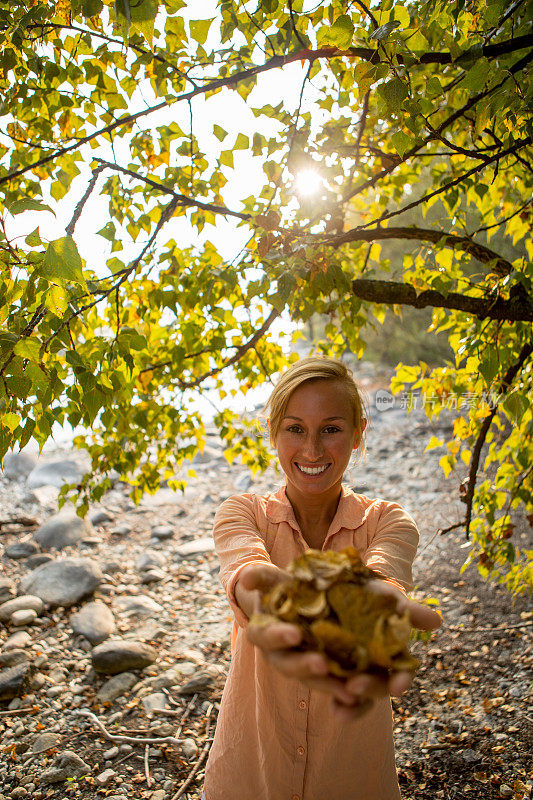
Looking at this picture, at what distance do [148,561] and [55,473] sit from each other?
1.95 m

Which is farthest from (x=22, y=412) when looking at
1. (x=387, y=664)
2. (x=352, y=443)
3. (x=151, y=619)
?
(x=151, y=619)

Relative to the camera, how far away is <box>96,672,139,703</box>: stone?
280 cm

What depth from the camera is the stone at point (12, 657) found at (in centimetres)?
287

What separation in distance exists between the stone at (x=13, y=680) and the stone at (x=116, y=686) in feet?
1.20

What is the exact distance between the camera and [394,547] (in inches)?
55.4

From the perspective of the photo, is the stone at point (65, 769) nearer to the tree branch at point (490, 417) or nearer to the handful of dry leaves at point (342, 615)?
the handful of dry leaves at point (342, 615)

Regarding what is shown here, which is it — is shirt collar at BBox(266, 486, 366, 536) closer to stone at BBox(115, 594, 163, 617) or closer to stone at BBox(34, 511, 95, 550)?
stone at BBox(115, 594, 163, 617)

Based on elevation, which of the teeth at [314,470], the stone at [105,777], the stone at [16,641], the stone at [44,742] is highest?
the teeth at [314,470]

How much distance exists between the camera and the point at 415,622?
1.09m

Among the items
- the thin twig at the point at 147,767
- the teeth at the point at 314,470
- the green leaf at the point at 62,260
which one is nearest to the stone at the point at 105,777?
the thin twig at the point at 147,767

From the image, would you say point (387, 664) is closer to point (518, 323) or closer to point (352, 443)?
point (352, 443)

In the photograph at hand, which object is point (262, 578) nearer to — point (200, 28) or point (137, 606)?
point (200, 28)

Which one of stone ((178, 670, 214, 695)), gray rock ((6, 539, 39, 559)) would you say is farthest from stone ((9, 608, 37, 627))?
stone ((178, 670, 214, 695))

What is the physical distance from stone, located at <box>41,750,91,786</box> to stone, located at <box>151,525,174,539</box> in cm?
255
